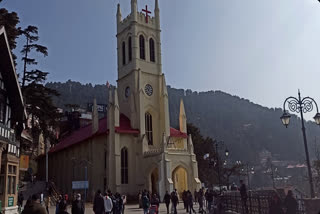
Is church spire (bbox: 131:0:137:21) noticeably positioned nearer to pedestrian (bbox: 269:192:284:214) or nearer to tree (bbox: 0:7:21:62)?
tree (bbox: 0:7:21:62)

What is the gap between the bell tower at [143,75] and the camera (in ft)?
144

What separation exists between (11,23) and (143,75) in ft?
68.8

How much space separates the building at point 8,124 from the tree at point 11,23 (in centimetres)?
787

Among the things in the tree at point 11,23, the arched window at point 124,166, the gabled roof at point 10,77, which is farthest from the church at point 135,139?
the gabled roof at point 10,77

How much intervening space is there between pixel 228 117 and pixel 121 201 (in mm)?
182373

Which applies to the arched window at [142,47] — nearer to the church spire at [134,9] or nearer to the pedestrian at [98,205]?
the church spire at [134,9]

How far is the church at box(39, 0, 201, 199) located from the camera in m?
39.7

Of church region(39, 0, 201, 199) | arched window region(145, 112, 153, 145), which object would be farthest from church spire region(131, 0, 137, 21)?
arched window region(145, 112, 153, 145)

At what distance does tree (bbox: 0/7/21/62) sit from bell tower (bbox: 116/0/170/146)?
62.4 feet

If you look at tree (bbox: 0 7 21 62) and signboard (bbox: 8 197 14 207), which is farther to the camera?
tree (bbox: 0 7 21 62)

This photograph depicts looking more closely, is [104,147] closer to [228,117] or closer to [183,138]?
[183,138]

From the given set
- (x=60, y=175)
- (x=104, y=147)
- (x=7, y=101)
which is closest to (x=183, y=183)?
(x=104, y=147)

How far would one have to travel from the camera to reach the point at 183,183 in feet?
146

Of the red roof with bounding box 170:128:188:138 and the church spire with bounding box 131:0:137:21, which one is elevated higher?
the church spire with bounding box 131:0:137:21
